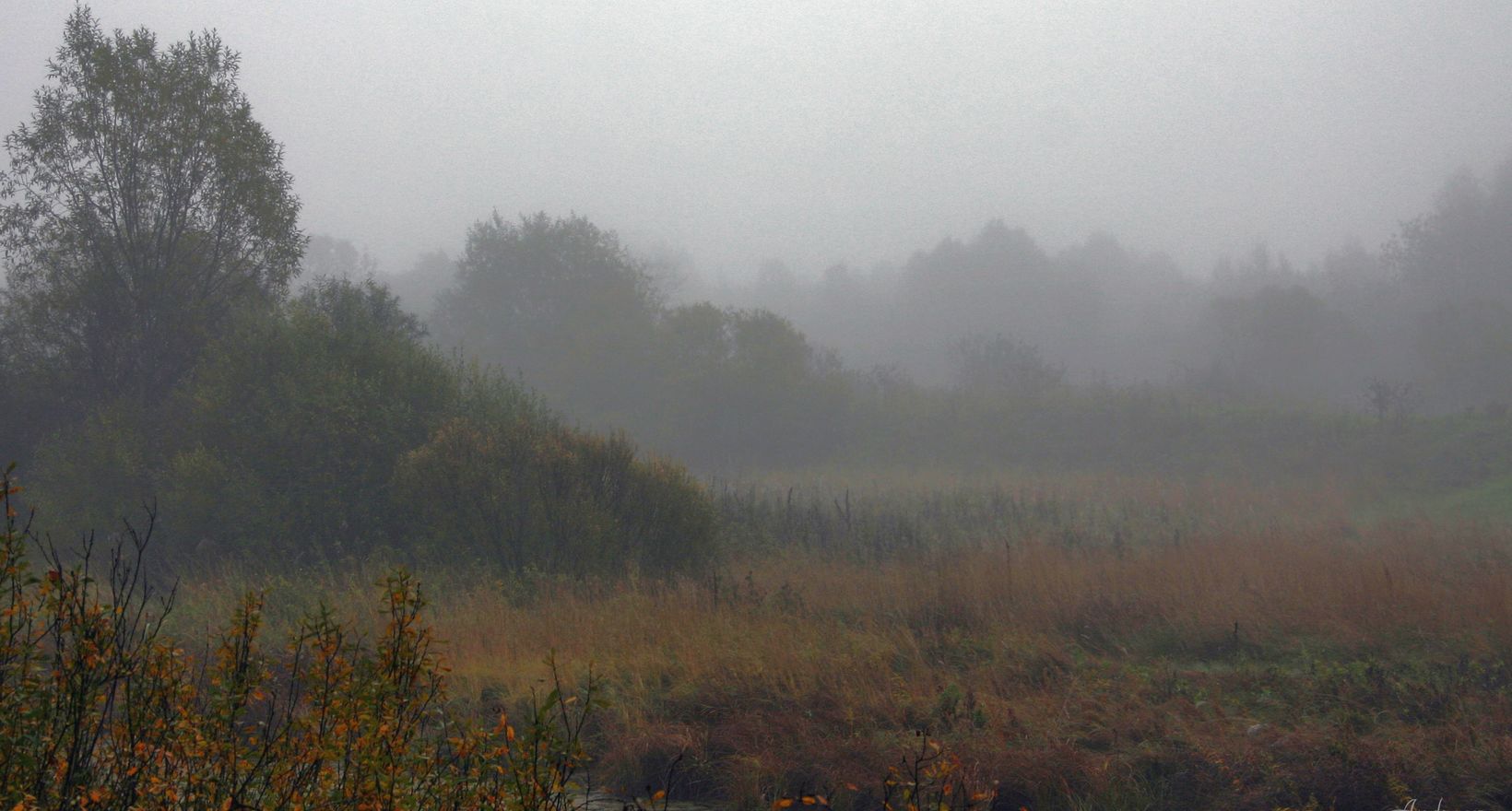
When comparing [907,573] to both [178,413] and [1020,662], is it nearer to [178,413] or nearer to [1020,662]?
[1020,662]

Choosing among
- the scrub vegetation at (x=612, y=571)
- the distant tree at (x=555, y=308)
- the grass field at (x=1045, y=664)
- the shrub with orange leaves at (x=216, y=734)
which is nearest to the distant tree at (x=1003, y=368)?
the scrub vegetation at (x=612, y=571)

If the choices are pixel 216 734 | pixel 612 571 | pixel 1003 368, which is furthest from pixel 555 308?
pixel 216 734

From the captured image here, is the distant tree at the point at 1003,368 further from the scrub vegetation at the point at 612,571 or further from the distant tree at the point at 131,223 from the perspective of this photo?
the distant tree at the point at 131,223

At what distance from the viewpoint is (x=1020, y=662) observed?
9320 millimetres

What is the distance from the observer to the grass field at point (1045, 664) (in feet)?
22.4

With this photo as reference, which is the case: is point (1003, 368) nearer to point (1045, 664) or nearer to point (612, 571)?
point (612, 571)

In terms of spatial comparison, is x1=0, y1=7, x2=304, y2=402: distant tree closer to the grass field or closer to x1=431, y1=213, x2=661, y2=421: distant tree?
the grass field

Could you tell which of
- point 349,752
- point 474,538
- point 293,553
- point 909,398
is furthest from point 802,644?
point 909,398

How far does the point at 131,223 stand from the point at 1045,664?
21911mm

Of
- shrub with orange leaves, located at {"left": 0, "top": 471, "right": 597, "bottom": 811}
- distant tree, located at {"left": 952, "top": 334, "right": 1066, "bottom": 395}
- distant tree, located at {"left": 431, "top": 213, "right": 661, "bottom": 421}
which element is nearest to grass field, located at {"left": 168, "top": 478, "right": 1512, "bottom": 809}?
shrub with orange leaves, located at {"left": 0, "top": 471, "right": 597, "bottom": 811}

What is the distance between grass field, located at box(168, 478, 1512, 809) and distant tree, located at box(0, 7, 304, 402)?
886 centimetres

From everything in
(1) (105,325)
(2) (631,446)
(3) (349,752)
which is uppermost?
(1) (105,325)

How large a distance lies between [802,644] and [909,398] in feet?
141

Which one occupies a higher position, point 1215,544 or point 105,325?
point 105,325
